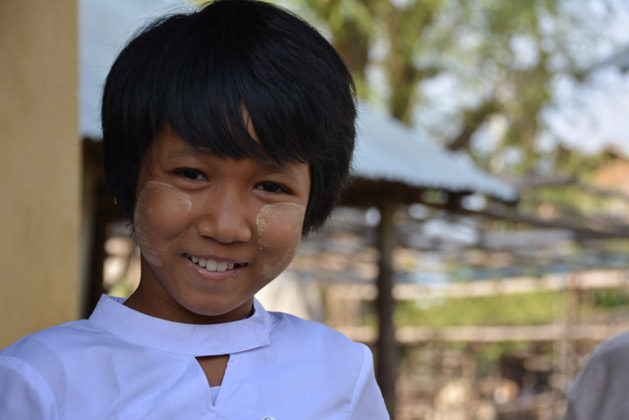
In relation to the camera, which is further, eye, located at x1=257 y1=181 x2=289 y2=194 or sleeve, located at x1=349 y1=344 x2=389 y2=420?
sleeve, located at x1=349 y1=344 x2=389 y2=420

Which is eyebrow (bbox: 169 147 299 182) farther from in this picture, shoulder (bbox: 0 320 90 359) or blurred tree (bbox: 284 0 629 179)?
blurred tree (bbox: 284 0 629 179)

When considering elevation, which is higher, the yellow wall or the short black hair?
the short black hair

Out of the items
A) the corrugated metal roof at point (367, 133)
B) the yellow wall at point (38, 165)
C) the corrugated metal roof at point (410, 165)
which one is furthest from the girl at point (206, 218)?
the corrugated metal roof at point (410, 165)

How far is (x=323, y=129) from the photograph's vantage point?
4.02 ft

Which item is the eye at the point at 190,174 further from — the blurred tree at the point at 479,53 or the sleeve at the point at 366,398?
the blurred tree at the point at 479,53

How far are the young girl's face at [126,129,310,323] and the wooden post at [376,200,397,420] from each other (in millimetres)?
5538

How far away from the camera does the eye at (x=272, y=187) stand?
1.21 m

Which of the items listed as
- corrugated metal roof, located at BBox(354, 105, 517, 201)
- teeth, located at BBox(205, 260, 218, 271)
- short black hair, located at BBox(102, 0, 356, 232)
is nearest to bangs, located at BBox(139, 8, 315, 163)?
short black hair, located at BBox(102, 0, 356, 232)

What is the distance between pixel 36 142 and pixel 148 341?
1.19m

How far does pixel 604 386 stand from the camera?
188 cm

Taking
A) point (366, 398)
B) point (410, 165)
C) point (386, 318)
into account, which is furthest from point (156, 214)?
point (386, 318)

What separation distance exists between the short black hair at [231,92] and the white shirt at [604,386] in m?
0.96

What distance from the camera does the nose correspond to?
1.14 metres

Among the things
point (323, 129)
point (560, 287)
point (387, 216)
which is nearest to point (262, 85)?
point (323, 129)
